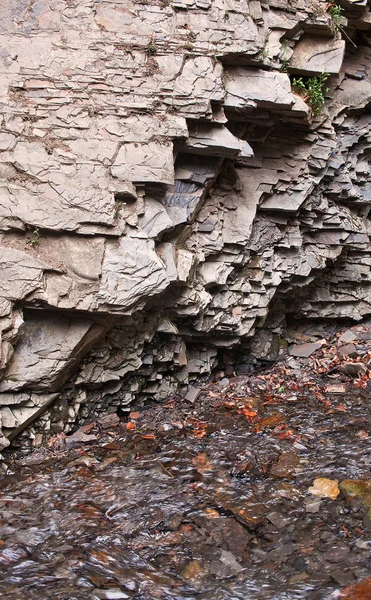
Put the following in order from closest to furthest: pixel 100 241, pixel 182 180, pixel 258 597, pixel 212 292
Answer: pixel 258 597
pixel 100 241
pixel 182 180
pixel 212 292

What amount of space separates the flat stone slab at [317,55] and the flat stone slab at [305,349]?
5.78 meters

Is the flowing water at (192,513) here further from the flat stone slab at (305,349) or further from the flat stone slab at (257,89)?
the flat stone slab at (257,89)

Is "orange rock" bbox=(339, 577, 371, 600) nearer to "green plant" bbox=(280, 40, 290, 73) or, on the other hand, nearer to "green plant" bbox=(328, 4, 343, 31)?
"green plant" bbox=(280, 40, 290, 73)

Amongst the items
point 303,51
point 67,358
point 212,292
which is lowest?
point 67,358

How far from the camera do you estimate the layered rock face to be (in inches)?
241

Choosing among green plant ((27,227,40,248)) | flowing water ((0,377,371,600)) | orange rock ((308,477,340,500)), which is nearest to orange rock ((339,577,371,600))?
flowing water ((0,377,371,600))

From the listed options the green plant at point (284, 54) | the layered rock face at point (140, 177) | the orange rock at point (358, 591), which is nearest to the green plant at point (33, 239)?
the layered rock face at point (140, 177)

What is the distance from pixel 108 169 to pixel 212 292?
3.46 meters

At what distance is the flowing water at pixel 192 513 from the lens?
171 inches

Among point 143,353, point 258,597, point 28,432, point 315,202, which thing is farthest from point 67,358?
point 315,202

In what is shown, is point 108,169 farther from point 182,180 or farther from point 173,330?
point 173,330

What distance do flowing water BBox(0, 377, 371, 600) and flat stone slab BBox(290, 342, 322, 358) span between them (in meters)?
3.46

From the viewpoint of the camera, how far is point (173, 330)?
27.1ft

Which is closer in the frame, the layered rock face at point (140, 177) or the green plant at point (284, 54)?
the layered rock face at point (140, 177)
